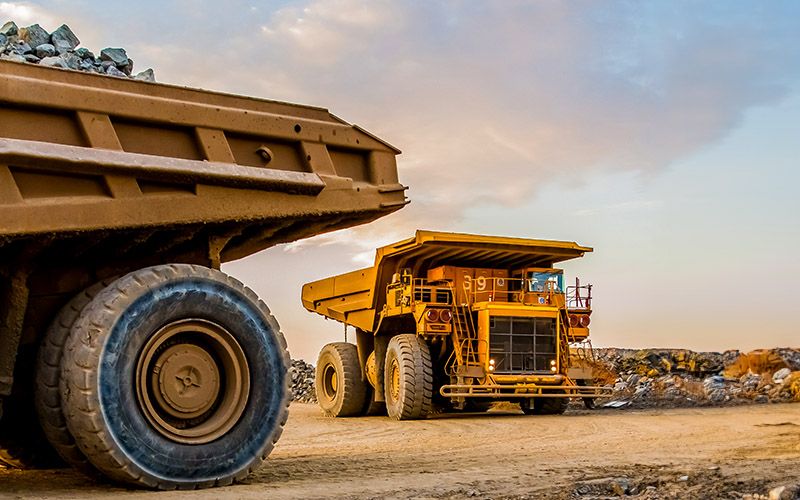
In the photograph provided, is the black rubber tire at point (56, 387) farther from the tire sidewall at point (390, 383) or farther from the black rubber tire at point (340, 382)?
the black rubber tire at point (340, 382)

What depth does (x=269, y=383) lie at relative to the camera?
6621 millimetres

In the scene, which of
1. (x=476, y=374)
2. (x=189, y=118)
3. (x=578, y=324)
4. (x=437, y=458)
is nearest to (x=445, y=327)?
(x=476, y=374)

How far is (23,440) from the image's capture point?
281 inches

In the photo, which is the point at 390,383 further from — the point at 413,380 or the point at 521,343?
the point at 521,343

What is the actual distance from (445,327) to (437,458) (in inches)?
246

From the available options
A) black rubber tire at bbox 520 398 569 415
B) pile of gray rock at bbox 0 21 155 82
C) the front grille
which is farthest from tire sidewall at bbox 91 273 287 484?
black rubber tire at bbox 520 398 569 415

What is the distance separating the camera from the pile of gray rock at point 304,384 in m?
24.9

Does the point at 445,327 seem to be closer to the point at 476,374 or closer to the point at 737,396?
the point at 476,374

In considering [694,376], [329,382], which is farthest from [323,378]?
[694,376]

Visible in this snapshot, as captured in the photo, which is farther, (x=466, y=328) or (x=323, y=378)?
(x=323, y=378)

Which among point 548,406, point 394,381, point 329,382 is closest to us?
point 394,381

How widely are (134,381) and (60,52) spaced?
3.33 meters

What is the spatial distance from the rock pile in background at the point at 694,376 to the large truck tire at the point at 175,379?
12.6m

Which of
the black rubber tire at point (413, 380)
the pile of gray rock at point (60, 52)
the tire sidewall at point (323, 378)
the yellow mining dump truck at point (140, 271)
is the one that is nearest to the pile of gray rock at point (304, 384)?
the tire sidewall at point (323, 378)
